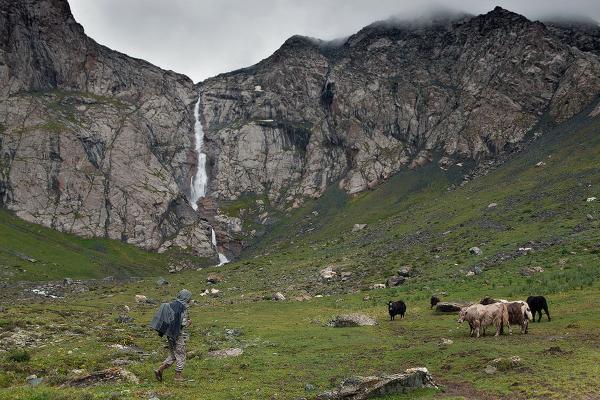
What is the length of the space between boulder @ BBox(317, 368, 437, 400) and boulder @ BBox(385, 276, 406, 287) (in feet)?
156

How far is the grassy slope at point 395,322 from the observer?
1999cm

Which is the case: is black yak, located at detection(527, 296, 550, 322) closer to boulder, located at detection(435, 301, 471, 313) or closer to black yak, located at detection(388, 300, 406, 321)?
boulder, located at detection(435, 301, 471, 313)

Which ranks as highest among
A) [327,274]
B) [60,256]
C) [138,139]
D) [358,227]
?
[138,139]

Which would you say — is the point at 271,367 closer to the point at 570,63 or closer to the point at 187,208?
the point at 187,208

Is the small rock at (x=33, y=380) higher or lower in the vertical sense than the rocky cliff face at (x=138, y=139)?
lower

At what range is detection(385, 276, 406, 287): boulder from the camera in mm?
65250

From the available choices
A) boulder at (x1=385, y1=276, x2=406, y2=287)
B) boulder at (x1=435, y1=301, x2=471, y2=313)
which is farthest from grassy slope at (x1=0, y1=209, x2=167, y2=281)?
boulder at (x1=435, y1=301, x2=471, y2=313)

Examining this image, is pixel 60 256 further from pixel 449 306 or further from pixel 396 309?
pixel 449 306

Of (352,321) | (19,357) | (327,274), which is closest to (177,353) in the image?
(19,357)

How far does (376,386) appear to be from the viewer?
17391 millimetres

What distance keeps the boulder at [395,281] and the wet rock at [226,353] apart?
39905 millimetres

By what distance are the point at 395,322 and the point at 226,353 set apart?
18.3 meters

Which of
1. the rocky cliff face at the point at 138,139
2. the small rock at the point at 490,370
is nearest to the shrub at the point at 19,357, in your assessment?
→ the small rock at the point at 490,370

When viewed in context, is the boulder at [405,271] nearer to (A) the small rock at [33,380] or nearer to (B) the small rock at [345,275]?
(B) the small rock at [345,275]
